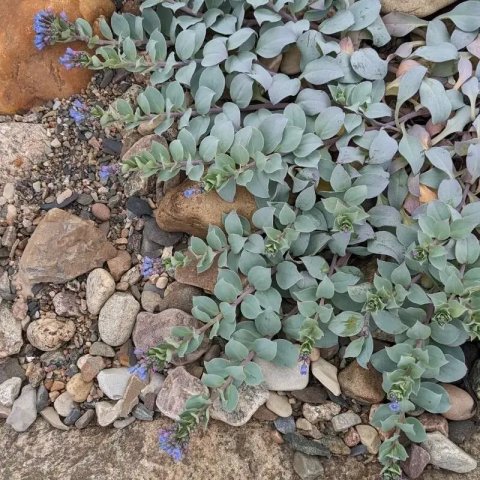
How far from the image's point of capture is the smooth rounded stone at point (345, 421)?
102 inches

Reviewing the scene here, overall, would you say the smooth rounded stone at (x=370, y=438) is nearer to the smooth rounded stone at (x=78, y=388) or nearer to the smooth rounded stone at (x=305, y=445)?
the smooth rounded stone at (x=305, y=445)

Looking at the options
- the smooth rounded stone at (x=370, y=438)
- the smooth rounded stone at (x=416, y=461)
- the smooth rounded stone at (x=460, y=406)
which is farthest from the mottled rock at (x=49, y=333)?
the smooth rounded stone at (x=460, y=406)

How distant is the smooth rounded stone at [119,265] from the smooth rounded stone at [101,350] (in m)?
0.29

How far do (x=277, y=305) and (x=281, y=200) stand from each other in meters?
0.45

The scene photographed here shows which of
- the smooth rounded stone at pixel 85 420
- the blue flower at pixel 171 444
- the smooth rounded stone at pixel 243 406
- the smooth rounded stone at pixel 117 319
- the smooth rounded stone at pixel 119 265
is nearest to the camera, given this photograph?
the blue flower at pixel 171 444

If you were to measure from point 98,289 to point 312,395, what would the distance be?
1018 mm

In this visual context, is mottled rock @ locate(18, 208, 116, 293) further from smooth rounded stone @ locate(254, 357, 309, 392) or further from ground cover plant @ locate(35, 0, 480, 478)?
smooth rounded stone @ locate(254, 357, 309, 392)

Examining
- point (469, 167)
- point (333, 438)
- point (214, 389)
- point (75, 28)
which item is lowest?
point (333, 438)

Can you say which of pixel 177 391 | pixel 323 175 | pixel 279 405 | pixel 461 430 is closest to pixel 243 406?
pixel 279 405

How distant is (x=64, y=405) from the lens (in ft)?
8.88

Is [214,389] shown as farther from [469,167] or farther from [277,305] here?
[469,167]

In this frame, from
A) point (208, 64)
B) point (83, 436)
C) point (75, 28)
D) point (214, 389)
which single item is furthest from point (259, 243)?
point (75, 28)

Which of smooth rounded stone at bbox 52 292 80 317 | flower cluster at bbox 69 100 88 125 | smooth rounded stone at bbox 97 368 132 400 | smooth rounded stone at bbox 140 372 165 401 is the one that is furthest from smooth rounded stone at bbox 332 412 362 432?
flower cluster at bbox 69 100 88 125

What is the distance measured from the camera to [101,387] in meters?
2.72
